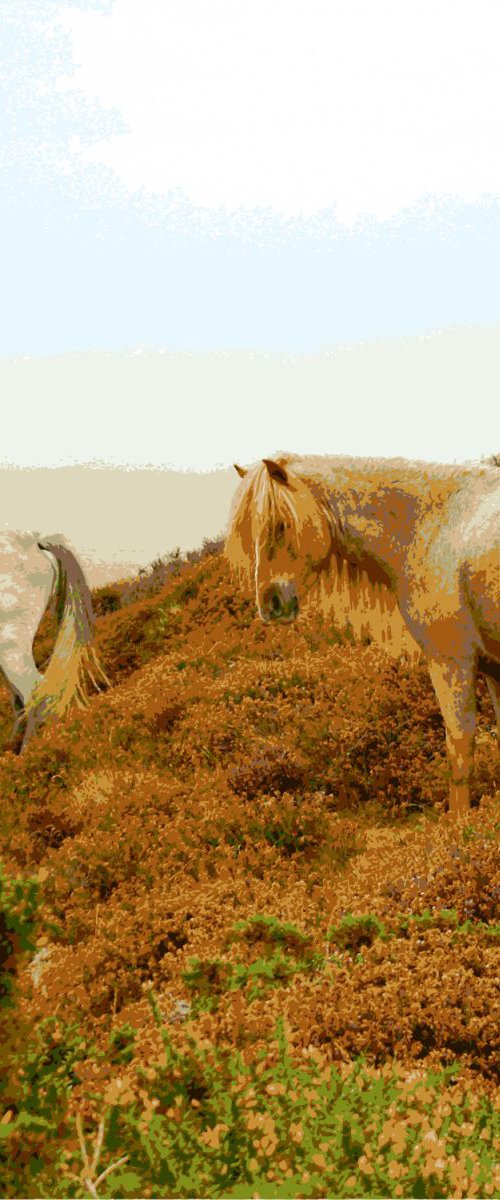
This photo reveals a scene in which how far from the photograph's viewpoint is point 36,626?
9727mm

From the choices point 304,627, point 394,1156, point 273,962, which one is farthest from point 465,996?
point 304,627

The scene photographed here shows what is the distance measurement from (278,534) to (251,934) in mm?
2367

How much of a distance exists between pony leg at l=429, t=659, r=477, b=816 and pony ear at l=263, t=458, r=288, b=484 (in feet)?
5.82

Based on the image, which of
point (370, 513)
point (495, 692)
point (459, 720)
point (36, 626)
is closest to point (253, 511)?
point (370, 513)

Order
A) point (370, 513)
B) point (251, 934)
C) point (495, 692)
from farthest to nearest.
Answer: point (495, 692) → point (370, 513) → point (251, 934)

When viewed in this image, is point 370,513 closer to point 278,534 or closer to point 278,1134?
point 278,534

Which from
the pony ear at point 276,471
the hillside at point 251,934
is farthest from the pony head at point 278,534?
the hillside at point 251,934

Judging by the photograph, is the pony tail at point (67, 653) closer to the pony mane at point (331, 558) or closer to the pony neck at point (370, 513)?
the pony mane at point (331, 558)

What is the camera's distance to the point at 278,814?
6.79 metres

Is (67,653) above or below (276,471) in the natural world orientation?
below

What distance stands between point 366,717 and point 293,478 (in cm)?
266

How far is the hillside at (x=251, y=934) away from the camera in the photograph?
10.5 ft

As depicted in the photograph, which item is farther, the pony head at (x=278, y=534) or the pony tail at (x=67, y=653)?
the pony tail at (x=67, y=653)

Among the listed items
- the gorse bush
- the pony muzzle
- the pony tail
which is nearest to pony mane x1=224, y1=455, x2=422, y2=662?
the pony muzzle
